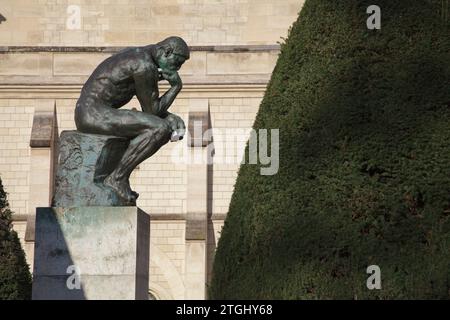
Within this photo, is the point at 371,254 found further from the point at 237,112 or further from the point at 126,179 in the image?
the point at 237,112

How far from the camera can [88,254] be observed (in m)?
11.9

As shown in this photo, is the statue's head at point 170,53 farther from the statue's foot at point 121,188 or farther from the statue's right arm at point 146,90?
the statue's foot at point 121,188

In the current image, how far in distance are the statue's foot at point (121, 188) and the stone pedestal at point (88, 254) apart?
13.4 inches

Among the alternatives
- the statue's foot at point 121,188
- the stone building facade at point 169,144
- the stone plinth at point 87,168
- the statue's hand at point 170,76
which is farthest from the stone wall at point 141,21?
the statue's foot at point 121,188

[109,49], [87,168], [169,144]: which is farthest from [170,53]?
[109,49]

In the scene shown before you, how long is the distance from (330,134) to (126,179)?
2.77 metres

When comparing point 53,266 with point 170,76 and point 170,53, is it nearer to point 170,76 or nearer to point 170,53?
point 170,76

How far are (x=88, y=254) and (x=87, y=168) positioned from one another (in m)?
0.93

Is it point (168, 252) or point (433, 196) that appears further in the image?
point (168, 252)

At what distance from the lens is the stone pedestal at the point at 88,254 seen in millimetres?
11836

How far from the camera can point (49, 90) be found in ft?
90.7

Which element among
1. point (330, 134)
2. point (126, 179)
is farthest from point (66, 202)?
point (330, 134)

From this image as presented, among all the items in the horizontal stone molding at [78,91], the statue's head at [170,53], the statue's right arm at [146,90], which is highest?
the horizontal stone molding at [78,91]
